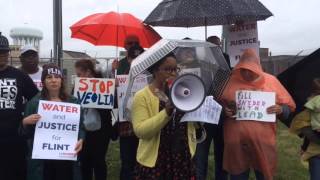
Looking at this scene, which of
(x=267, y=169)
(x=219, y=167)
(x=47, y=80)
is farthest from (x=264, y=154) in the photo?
(x=47, y=80)

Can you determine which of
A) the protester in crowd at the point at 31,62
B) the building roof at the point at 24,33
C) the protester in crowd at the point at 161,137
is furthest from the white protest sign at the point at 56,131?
the building roof at the point at 24,33

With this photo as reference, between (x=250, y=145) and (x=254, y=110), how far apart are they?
370 mm

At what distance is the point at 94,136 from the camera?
21.8 ft

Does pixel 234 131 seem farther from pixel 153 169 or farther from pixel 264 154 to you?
pixel 153 169

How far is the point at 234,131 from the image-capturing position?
18.1ft

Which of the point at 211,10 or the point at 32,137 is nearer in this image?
the point at 32,137

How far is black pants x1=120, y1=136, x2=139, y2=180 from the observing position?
6.43 m

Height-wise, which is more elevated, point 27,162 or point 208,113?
point 208,113

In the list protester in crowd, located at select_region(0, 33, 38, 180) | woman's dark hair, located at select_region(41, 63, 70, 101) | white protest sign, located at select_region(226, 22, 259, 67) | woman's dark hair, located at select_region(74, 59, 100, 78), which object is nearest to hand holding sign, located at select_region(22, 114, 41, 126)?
woman's dark hair, located at select_region(41, 63, 70, 101)

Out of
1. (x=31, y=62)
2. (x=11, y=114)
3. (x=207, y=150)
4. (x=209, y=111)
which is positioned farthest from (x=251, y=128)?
(x=31, y=62)

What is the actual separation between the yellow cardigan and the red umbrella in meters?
3.41

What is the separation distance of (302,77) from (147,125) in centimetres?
254

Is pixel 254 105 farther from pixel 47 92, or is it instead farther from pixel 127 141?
pixel 47 92

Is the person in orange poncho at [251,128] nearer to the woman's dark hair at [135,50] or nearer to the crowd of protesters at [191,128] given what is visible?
the crowd of protesters at [191,128]
